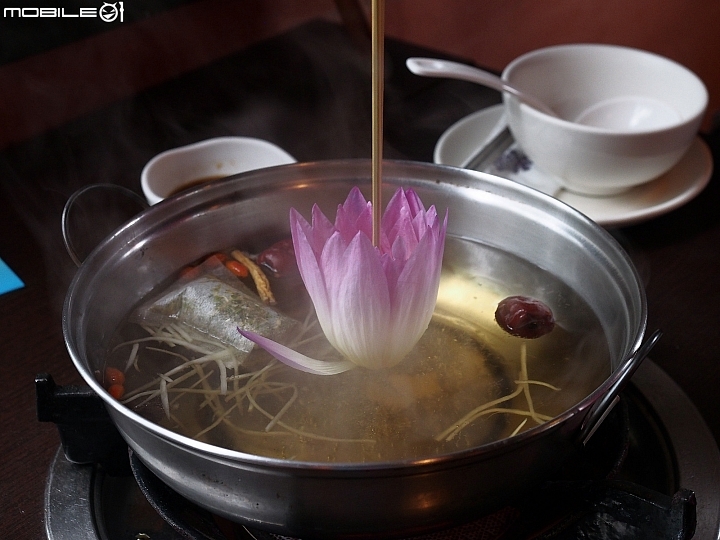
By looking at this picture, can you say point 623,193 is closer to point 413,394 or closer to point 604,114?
point 604,114

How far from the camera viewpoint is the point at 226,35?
7.14 ft

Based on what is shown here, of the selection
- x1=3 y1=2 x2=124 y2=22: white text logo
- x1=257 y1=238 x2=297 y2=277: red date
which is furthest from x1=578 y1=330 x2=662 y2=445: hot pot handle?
x1=3 y1=2 x2=124 y2=22: white text logo

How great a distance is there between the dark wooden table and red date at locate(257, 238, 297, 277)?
312mm

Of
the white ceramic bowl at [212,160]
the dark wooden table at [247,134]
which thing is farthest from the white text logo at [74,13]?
the white ceramic bowl at [212,160]

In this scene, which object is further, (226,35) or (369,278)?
(226,35)

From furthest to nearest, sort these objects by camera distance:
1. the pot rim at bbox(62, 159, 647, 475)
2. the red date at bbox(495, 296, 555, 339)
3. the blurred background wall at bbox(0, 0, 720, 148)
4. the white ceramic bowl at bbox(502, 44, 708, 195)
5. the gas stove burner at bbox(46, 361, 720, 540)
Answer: the blurred background wall at bbox(0, 0, 720, 148), the white ceramic bowl at bbox(502, 44, 708, 195), the red date at bbox(495, 296, 555, 339), the gas stove burner at bbox(46, 361, 720, 540), the pot rim at bbox(62, 159, 647, 475)

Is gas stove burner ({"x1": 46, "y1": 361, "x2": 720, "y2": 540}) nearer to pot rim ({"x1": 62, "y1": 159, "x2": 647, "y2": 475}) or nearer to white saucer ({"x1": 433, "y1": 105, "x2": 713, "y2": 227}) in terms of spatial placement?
pot rim ({"x1": 62, "y1": 159, "x2": 647, "y2": 475})

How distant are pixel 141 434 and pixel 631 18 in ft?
9.68

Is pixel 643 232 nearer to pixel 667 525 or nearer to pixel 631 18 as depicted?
pixel 667 525

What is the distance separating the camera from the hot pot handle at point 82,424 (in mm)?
764

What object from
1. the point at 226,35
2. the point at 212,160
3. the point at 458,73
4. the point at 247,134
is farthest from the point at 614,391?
the point at 226,35

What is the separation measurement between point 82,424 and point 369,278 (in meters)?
0.36

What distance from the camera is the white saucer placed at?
1.23 meters

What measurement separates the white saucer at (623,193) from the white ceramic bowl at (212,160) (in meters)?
0.31
